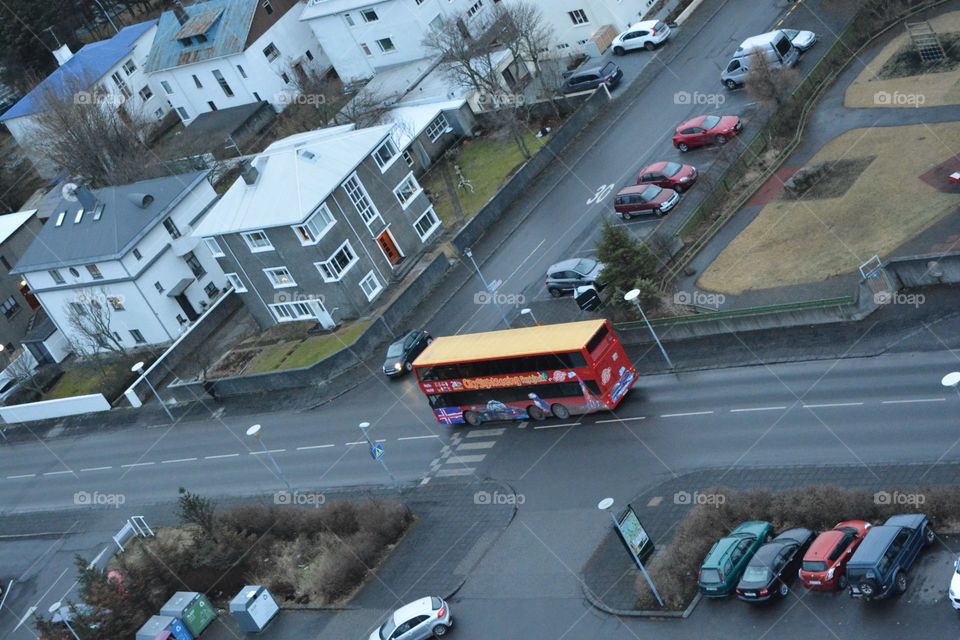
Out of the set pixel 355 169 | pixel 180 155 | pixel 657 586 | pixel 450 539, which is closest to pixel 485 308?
pixel 355 169

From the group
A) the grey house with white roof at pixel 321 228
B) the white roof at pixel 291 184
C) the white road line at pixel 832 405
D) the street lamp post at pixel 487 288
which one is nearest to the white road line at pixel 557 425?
the street lamp post at pixel 487 288

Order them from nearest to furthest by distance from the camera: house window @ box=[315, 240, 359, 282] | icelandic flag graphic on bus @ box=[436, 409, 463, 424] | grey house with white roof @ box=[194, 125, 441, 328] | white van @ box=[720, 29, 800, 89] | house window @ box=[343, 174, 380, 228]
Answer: icelandic flag graphic on bus @ box=[436, 409, 463, 424], white van @ box=[720, 29, 800, 89], grey house with white roof @ box=[194, 125, 441, 328], house window @ box=[315, 240, 359, 282], house window @ box=[343, 174, 380, 228]

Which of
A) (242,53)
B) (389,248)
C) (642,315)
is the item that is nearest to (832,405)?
(642,315)

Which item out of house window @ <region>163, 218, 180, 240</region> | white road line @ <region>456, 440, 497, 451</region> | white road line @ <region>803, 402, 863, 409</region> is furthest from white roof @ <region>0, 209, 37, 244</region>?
white road line @ <region>803, 402, 863, 409</region>

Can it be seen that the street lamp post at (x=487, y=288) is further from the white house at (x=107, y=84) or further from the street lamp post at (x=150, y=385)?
the white house at (x=107, y=84)

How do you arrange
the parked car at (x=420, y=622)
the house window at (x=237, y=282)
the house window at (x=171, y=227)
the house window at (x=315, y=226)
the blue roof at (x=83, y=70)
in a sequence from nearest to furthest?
the parked car at (x=420, y=622), the house window at (x=315, y=226), the house window at (x=237, y=282), the house window at (x=171, y=227), the blue roof at (x=83, y=70)

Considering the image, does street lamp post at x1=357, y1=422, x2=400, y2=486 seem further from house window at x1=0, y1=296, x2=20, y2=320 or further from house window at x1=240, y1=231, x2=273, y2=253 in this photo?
house window at x1=0, y1=296, x2=20, y2=320
